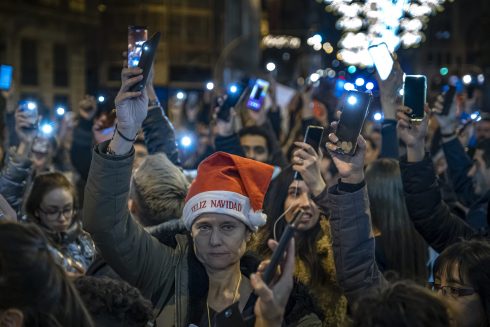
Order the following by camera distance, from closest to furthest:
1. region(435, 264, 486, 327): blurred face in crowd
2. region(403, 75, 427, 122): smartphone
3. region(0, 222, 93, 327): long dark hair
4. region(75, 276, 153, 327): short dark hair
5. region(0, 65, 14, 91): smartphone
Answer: region(0, 222, 93, 327): long dark hair → region(75, 276, 153, 327): short dark hair → region(435, 264, 486, 327): blurred face in crowd → region(403, 75, 427, 122): smartphone → region(0, 65, 14, 91): smartphone

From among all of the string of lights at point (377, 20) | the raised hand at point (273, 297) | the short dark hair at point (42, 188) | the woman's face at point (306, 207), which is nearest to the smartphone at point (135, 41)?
the woman's face at point (306, 207)

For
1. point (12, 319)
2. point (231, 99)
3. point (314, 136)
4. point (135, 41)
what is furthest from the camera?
point (231, 99)

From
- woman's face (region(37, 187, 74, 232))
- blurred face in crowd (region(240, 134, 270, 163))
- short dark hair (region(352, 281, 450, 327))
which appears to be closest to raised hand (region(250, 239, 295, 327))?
short dark hair (region(352, 281, 450, 327))

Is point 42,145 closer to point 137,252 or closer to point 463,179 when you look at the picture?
point 463,179

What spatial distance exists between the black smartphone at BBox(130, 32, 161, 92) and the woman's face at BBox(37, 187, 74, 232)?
6.74ft

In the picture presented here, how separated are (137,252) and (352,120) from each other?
1005 millimetres

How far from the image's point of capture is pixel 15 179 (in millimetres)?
5293

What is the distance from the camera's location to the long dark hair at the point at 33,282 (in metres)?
2.47

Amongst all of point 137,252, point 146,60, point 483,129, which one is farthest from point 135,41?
point 483,129

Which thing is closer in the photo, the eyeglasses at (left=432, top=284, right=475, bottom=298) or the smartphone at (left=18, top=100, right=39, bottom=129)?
the eyeglasses at (left=432, top=284, right=475, bottom=298)

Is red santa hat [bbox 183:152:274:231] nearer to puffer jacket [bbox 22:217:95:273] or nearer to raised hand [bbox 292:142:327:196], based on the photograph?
raised hand [bbox 292:142:327:196]

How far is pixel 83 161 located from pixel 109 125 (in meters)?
0.80

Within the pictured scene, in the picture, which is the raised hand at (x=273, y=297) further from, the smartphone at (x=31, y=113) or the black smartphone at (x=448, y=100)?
the black smartphone at (x=448, y=100)

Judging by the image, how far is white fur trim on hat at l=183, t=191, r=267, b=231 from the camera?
3.59 meters
